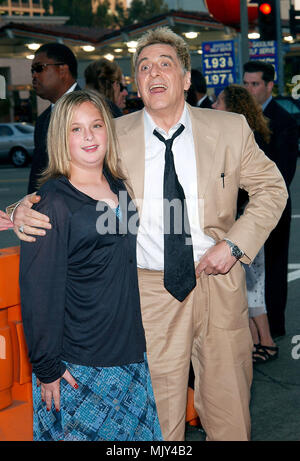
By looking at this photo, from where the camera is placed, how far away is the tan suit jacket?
3.48 meters

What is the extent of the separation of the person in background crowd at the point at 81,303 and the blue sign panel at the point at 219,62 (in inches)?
631

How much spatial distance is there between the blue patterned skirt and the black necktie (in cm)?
53

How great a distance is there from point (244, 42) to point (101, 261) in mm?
15967

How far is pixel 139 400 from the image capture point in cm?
307

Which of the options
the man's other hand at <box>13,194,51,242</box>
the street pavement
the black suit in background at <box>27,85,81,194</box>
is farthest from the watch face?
the black suit in background at <box>27,85,81,194</box>

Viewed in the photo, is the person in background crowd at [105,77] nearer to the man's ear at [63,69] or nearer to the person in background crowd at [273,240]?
the man's ear at [63,69]

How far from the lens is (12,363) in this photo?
369cm

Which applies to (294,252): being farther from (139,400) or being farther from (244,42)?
(244,42)

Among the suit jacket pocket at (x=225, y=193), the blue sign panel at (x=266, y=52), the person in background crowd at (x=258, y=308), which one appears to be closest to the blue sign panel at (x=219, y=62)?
the blue sign panel at (x=266, y=52)

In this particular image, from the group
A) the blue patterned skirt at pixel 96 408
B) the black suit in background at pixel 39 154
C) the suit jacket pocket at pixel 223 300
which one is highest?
the black suit in background at pixel 39 154

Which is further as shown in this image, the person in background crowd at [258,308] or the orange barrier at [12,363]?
the person in background crowd at [258,308]

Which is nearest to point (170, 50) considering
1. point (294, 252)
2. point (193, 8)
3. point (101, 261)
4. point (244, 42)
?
point (101, 261)

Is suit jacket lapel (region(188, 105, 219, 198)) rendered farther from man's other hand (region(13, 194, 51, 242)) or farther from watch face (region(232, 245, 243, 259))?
man's other hand (region(13, 194, 51, 242))

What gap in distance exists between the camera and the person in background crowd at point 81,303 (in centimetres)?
287
